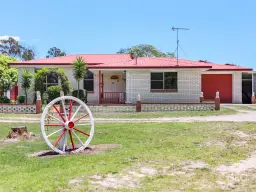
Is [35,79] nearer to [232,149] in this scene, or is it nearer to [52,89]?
[52,89]

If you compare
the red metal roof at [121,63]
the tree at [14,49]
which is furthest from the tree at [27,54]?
the red metal roof at [121,63]

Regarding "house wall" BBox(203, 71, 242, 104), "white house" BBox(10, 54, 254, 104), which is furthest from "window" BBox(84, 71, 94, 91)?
"house wall" BBox(203, 71, 242, 104)

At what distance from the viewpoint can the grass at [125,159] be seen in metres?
5.41

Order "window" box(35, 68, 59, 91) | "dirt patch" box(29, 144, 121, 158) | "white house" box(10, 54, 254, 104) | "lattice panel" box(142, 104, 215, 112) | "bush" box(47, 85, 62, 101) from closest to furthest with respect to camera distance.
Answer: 1. "dirt patch" box(29, 144, 121, 158)
2. "lattice panel" box(142, 104, 215, 112)
3. "bush" box(47, 85, 62, 101)
4. "white house" box(10, 54, 254, 104)
5. "window" box(35, 68, 59, 91)

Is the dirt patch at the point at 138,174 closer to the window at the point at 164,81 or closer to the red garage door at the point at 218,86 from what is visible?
the window at the point at 164,81

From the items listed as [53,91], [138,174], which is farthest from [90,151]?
[53,91]

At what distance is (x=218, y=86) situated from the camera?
2892 cm

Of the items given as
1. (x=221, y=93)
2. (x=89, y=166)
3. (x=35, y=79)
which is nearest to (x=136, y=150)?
(x=89, y=166)

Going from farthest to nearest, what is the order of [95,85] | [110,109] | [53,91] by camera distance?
[95,85], [53,91], [110,109]

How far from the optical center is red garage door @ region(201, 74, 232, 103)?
28.7 m

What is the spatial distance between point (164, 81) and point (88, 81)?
18.9 feet

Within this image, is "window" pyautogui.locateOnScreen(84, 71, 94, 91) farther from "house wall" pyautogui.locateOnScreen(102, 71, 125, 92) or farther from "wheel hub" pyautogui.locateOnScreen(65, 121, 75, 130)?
"wheel hub" pyautogui.locateOnScreen(65, 121, 75, 130)

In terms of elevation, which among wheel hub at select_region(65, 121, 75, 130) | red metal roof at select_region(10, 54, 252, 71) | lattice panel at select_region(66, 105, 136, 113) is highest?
red metal roof at select_region(10, 54, 252, 71)

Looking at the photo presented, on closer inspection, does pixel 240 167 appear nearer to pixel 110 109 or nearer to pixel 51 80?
pixel 110 109
